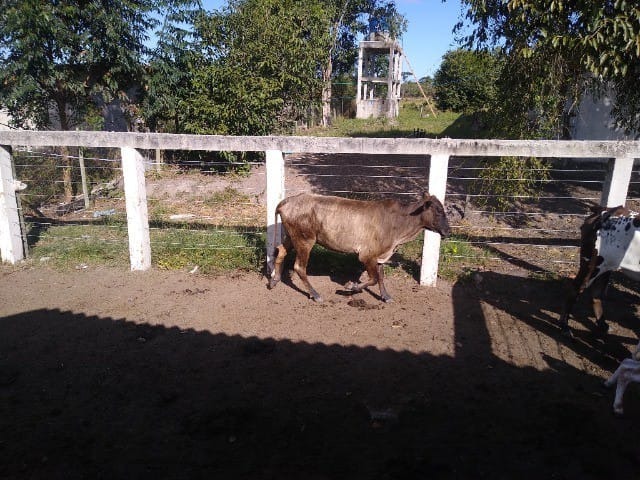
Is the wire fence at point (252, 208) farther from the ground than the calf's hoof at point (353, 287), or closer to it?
farther from the ground

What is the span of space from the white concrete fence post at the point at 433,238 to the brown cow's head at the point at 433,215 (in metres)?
0.44

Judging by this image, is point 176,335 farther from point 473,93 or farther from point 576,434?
point 473,93

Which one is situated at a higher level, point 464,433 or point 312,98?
point 312,98

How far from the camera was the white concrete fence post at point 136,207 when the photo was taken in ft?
24.5

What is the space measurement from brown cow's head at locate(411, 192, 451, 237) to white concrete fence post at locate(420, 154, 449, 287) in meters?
0.44

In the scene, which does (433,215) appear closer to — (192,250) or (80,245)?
(192,250)

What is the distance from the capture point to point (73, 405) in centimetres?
438

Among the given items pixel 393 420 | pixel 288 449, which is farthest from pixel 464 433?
pixel 288 449

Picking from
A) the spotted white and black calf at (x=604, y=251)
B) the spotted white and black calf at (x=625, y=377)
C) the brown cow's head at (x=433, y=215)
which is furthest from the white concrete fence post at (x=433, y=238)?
the spotted white and black calf at (x=625, y=377)

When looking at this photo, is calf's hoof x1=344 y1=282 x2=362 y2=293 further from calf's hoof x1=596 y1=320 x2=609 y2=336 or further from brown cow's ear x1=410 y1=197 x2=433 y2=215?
calf's hoof x1=596 y1=320 x2=609 y2=336

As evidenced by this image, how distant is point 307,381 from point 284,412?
0.56 meters

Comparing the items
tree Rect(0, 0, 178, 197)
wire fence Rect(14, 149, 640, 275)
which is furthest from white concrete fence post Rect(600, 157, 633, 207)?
tree Rect(0, 0, 178, 197)

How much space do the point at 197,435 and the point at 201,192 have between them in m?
9.64

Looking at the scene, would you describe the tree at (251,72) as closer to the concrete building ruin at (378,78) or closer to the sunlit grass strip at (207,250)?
the sunlit grass strip at (207,250)
